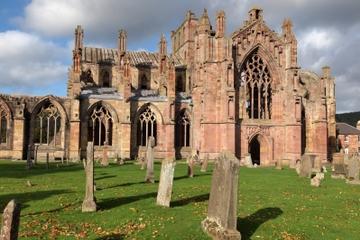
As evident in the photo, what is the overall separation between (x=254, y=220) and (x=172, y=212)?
7.68ft

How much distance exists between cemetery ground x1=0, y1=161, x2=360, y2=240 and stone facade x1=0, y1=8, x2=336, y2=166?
66.3ft

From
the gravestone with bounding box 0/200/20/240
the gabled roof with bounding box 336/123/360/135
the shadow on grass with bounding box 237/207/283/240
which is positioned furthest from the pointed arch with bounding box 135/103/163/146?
the gabled roof with bounding box 336/123/360/135

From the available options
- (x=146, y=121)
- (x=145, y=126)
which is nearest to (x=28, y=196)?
(x=145, y=126)

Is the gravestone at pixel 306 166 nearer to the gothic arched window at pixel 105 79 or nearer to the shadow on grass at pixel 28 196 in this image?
the shadow on grass at pixel 28 196

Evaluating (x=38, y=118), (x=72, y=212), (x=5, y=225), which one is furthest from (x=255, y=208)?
(x=38, y=118)

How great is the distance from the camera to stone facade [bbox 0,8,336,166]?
3800 centimetres

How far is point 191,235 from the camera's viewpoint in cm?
948

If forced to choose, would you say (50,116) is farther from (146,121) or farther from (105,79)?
(105,79)

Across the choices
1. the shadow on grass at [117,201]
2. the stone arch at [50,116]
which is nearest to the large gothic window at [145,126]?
the stone arch at [50,116]

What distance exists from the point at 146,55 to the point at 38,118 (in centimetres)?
1725

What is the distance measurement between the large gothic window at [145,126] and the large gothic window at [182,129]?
2.65 meters

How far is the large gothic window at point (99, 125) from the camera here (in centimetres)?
4062

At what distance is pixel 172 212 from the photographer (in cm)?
1195

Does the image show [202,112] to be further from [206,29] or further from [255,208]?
[255,208]
